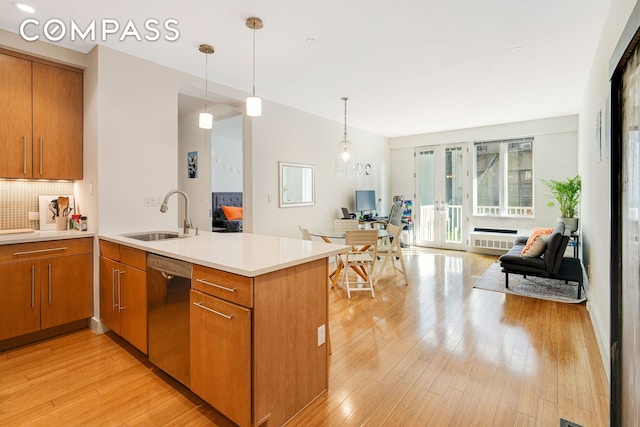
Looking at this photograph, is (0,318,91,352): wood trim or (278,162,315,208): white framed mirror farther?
(278,162,315,208): white framed mirror

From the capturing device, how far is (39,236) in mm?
2697

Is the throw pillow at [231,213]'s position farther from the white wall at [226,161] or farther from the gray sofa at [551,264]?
the gray sofa at [551,264]

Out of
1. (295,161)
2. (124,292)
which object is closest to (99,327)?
(124,292)

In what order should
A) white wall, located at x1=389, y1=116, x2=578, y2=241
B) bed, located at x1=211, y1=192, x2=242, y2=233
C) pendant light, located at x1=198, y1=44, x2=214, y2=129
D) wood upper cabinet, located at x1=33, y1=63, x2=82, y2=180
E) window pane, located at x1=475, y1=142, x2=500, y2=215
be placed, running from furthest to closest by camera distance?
window pane, located at x1=475, y1=142, x2=500, y2=215 < bed, located at x1=211, y1=192, x2=242, y2=233 < white wall, located at x1=389, y1=116, x2=578, y2=241 < pendant light, located at x1=198, y1=44, x2=214, y2=129 < wood upper cabinet, located at x1=33, y1=63, x2=82, y2=180

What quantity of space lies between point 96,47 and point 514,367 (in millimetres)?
4326

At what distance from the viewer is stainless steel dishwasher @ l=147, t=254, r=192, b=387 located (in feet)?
6.39

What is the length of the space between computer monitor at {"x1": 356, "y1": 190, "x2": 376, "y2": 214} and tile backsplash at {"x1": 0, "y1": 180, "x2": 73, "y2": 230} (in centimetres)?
472

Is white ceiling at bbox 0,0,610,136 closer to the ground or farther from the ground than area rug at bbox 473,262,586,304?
farther from the ground

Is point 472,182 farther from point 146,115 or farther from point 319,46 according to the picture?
point 146,115

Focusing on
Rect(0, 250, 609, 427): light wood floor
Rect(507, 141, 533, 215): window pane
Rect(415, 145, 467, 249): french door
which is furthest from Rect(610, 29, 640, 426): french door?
Rect(415, 145, 467, 249): french door

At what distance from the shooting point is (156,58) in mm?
3281

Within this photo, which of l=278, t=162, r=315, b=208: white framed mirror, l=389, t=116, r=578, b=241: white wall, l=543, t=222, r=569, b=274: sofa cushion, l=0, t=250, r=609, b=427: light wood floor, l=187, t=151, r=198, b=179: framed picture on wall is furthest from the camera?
l=389, t=116, r=578, b=241: white wall

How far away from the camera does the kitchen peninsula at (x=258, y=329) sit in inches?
62.3

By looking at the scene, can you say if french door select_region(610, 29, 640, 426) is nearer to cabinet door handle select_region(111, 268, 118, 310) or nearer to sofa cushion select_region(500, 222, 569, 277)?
sofa cushion select_region(500, 222, 569, 277)
